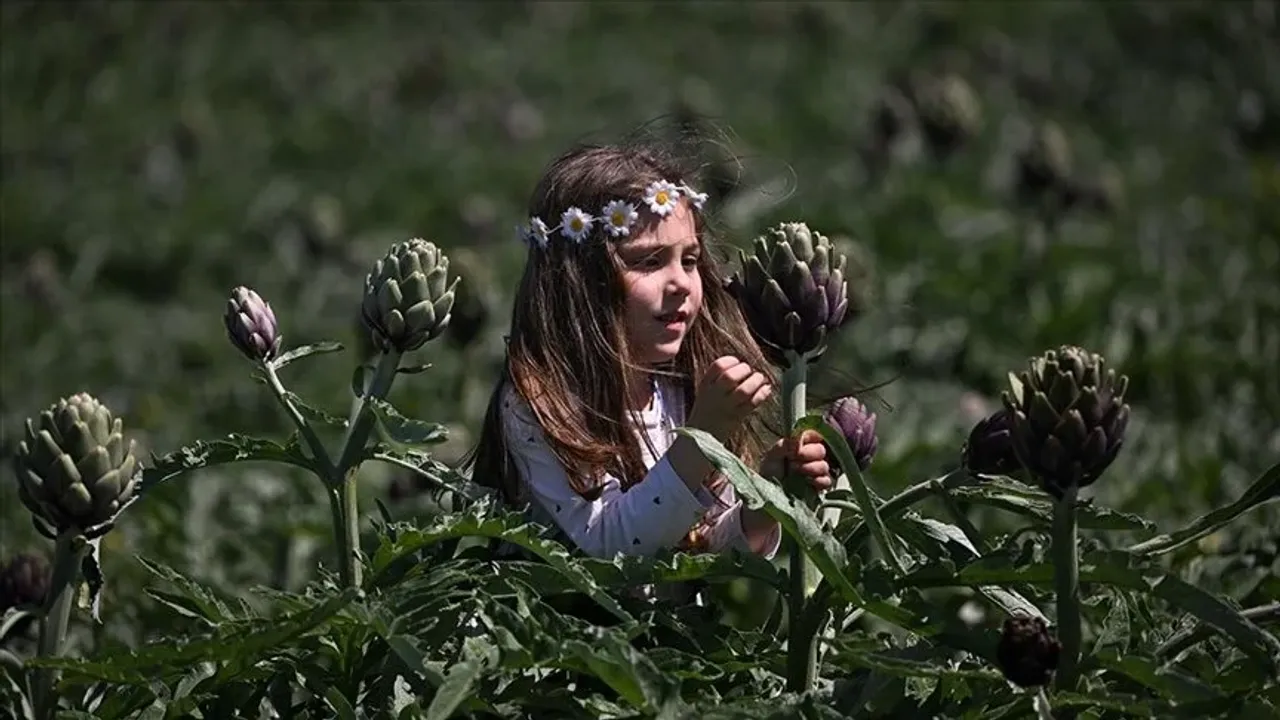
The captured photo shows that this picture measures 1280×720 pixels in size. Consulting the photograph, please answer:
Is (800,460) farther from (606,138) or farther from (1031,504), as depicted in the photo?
(606,138)

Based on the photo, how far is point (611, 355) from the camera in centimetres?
237

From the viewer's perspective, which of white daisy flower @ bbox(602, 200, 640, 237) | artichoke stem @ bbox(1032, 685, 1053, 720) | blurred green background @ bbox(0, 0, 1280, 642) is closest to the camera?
artichoke stem @ bbox(1032, 685, 1053, 720)

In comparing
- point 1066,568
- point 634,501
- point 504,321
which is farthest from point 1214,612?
point 504,321

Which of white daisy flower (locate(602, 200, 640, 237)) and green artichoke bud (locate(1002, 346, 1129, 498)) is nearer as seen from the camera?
green artichoke bud (locate(1002, 346, 1129, 498))

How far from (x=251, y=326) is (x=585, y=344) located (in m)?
0.41

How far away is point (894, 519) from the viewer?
208 centimetres

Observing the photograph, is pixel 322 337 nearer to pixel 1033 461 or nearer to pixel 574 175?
pixel 574 175

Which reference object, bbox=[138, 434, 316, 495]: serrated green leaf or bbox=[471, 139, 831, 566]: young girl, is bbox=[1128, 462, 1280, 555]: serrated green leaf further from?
bbox=[138, 434, 316, 495]: serrated green leaf

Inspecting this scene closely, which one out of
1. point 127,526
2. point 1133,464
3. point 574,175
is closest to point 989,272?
point 1133,464

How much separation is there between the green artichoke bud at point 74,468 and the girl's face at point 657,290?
2.03ft

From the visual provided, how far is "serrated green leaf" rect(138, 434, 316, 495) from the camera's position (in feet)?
6.92

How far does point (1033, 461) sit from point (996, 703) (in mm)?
258

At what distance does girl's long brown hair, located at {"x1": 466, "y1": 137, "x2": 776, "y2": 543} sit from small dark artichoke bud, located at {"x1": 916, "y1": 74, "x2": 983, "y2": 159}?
3589 mm

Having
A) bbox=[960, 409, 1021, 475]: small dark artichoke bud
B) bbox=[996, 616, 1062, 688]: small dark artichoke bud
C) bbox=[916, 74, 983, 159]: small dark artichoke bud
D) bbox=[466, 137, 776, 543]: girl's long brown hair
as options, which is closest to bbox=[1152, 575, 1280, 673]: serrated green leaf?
bbox=[996, 616, 1062, 688]: small dark artichoke bud
